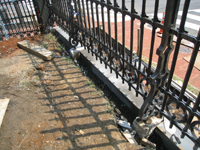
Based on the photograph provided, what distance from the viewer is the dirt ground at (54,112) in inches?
105

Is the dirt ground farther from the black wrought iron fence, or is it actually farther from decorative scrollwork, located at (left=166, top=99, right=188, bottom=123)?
the black wrought iron fence

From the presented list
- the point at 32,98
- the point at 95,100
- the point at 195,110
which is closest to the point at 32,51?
the point at 32,98


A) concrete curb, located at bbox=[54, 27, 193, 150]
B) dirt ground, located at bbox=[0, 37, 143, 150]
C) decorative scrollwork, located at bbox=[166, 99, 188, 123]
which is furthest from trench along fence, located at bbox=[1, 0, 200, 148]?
dirt ground, located at bbox=[0, 37, 143, 150]

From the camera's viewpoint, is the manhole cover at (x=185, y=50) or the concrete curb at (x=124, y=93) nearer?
the concrete curb at (x=124, y=93)

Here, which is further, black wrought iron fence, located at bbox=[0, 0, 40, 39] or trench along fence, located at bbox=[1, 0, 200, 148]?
black wrought iron fence, located at bbox=[0, 0, 40, 39]

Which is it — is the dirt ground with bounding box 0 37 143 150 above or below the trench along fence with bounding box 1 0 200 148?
below

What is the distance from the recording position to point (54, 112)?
3213mm

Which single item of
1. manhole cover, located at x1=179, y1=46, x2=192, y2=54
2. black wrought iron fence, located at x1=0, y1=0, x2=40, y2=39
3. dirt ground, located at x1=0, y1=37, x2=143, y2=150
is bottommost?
manhole cover, located at x1=179, y1=46, x2=192, y2=54

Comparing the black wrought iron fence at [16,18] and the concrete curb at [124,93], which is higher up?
the black wrought iron fence at [16,18]

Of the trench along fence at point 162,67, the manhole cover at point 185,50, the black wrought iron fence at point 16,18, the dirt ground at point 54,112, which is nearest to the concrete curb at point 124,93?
the trench along fence at point 162,67

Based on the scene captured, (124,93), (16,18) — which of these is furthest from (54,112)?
(16,18)

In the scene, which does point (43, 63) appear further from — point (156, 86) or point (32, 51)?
point (156, 86)

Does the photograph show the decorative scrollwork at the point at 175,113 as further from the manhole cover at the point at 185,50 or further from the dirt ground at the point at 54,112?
the manhole cover at the point at 185,50

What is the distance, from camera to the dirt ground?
2680 mm
